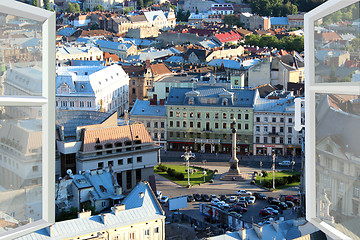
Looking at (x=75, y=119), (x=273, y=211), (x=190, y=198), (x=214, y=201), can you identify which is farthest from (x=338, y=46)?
(x=75, y=119)

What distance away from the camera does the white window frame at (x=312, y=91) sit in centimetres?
310

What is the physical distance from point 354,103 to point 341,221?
52 cm

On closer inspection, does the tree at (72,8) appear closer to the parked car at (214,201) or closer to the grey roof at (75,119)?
the grey roof at (75,119)

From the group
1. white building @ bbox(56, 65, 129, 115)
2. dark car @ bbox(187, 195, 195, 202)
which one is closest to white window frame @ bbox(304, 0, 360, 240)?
dark car @ bbox(187, 195, 195, 202)

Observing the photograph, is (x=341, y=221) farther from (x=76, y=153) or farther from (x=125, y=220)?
(x=76, y=153)

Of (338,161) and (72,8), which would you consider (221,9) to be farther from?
(338,161)

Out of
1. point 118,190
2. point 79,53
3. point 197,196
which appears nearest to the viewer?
point 118,190

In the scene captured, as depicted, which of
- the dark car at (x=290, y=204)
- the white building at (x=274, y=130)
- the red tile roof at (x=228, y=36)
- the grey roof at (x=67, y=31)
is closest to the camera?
the dark car at (x=290, y=204)

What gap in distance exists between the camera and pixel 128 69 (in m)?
47.0

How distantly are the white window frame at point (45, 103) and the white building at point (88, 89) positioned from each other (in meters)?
34.5

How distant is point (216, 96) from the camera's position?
36.4 metres

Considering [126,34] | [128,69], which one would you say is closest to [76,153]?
[128,69]

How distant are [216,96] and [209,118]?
1.13 meters

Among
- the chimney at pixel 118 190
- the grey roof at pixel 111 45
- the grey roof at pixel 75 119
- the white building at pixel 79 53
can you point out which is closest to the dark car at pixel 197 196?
the grey roof at pixel 75 119
